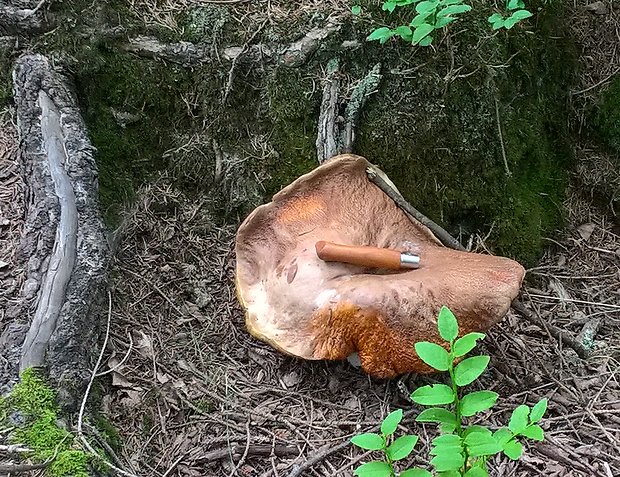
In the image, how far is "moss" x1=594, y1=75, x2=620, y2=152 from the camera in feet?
12.4

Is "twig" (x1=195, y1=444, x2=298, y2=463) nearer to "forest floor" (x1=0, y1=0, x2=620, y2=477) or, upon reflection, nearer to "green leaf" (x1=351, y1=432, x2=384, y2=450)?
"forest floor" (x1=0, y1=0, x2=620, y2=477)

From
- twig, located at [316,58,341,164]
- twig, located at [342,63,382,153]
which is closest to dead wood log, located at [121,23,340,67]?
twig, located at [316,58,341,164]

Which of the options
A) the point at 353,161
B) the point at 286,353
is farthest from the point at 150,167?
the point at 286,353

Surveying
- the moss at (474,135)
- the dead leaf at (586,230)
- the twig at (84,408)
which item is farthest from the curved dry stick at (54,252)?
the dead leaf at (586,230)

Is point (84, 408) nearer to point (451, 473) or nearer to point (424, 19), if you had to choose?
point (451, 473)

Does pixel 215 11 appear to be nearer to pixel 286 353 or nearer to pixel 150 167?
pixel 150 167

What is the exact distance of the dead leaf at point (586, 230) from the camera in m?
3.74

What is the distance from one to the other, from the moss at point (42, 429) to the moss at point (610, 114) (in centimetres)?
326

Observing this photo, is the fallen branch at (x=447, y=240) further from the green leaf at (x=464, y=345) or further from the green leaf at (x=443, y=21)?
the green leaf at (x=464, y=345)

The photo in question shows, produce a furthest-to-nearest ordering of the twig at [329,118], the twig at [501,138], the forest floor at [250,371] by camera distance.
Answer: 1. the twig at [501,138]
2. the twig at [329,118]
3. the forest floor at [250,371]

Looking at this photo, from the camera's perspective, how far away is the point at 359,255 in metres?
2.81

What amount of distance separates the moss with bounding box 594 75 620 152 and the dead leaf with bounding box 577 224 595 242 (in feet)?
1.61

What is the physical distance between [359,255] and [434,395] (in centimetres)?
105

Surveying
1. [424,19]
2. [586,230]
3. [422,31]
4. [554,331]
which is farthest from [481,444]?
[586,230]
